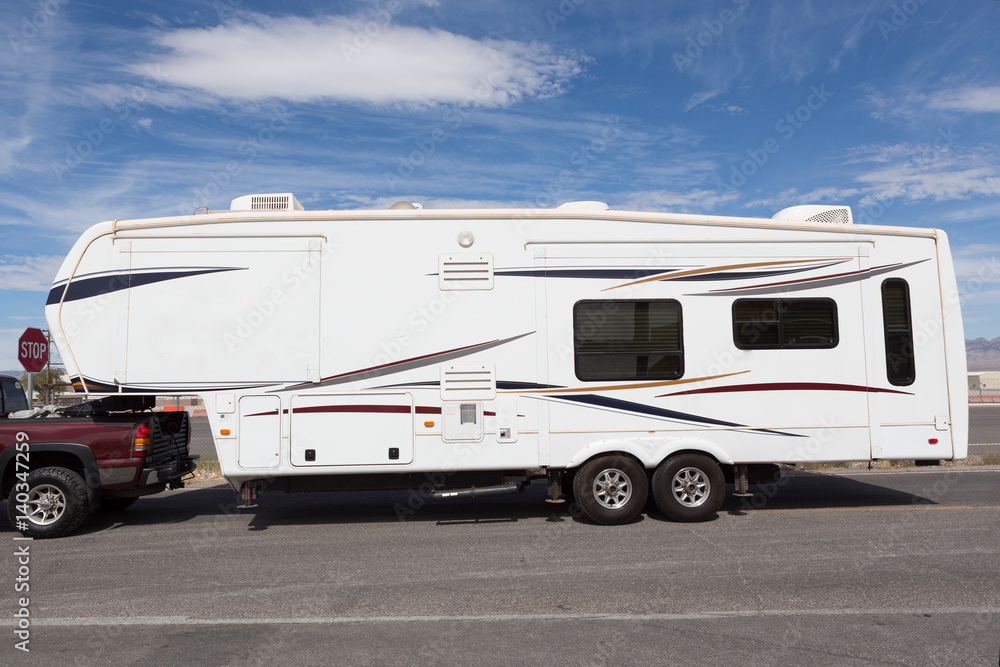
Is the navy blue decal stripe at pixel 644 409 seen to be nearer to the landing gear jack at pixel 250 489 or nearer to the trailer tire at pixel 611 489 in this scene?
the trailer tire at pixel 611 489

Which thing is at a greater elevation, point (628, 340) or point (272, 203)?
point (272, 203)

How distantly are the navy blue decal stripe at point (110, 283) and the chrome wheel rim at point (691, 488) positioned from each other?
18.5 feet

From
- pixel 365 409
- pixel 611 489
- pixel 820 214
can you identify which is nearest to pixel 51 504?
pixel 365 409

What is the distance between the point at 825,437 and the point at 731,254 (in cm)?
237

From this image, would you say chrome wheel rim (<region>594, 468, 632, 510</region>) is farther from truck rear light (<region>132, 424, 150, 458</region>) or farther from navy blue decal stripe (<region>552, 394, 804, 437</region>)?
truck rear light (<region>132, 424, 150, 458</region>)

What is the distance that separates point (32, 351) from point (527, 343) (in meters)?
9.20

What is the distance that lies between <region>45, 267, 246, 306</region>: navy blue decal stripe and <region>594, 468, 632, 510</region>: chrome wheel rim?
485 cm

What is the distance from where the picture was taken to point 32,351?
11.4 meters

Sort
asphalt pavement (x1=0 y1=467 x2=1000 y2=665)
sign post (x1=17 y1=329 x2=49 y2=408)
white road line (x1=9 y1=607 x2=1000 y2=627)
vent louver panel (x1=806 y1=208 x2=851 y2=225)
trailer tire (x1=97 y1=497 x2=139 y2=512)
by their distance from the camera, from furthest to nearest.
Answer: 1. sign post (x1=17 y1=329 x2=49 y2=408)
2. trailer tire (x1=97 y1=497 x2=139 y2=512)
3. vent louver panel (x1=806 y1=208 x2=851 y2=225)
4. white road line (x1=9 y1=607 x2=1000 y2=627)
5. asphalt pavement (x1=0 y1=467 x2=1000 y2=665)

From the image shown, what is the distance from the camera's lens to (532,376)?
24.7 ft

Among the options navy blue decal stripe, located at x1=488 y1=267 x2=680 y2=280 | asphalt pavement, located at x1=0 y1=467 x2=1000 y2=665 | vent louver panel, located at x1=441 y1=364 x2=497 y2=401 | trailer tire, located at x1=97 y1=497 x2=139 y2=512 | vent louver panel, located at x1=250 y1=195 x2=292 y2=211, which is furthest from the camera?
trailer tire, located at x1=97 y1=497 x2=139 y2=512

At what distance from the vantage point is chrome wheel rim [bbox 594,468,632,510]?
7.53 m

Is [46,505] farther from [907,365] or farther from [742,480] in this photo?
[907,365]

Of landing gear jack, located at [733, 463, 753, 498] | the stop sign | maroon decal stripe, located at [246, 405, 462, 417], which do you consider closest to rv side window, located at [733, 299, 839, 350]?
landing gear jack, located at [733, 463, 753, 498]
